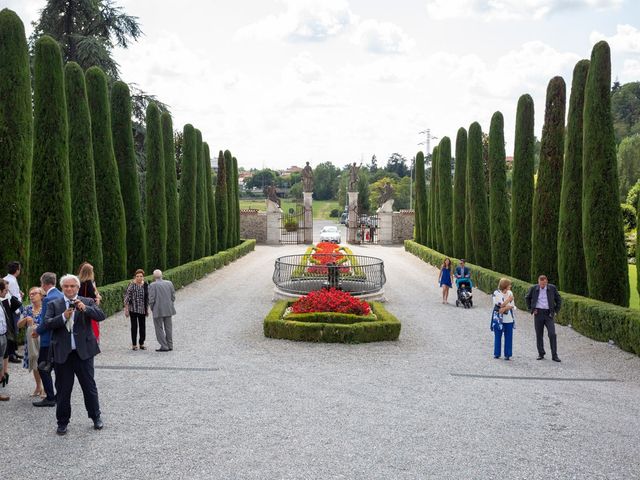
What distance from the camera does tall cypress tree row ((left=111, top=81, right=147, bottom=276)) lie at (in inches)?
794

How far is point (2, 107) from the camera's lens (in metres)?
13.0

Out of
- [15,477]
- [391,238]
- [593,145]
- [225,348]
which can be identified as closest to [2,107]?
[225,348]

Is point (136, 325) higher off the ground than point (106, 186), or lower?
lower

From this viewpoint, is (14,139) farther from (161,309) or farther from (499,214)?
(499,214)

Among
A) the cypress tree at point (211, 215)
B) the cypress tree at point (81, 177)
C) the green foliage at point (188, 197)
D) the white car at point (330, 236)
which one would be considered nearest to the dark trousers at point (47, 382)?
the cypress tree at point (81, 177)

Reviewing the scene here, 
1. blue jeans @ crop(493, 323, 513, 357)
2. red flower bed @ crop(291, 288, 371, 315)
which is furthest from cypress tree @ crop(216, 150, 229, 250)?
blue jeans @ crop(493, 323, 513, 357)

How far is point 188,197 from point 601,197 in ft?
57.6

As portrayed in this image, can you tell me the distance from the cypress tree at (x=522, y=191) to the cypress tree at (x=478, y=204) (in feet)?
14.8

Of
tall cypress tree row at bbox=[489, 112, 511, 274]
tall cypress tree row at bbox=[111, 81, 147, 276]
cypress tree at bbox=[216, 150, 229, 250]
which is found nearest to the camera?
tall cypress tree row at bbox=[111, 81, 147, 276]

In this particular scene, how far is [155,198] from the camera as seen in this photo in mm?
22734

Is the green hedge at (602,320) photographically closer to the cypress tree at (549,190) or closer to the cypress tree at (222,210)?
the cypress tree at (549,190)

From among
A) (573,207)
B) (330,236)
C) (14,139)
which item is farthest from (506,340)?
(330,236)

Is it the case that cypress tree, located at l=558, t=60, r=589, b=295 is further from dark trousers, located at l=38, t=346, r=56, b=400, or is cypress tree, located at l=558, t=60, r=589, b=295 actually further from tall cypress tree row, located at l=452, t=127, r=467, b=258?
dark trousers, located at l=38, t=346, r=56, b=400

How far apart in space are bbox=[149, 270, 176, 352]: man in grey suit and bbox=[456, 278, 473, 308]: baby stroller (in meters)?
9.20
